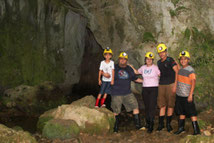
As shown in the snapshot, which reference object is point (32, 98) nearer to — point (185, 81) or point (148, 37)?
point (148, 37)

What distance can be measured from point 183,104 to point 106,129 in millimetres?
2013

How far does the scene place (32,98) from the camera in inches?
384

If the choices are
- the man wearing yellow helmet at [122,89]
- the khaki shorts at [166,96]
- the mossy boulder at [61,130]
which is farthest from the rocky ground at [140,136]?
the khaki shorts at [166,96]

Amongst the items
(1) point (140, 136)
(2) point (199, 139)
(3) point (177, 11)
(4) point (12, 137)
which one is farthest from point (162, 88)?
(3) point (177, 11)

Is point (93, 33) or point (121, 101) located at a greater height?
point (93, 33)

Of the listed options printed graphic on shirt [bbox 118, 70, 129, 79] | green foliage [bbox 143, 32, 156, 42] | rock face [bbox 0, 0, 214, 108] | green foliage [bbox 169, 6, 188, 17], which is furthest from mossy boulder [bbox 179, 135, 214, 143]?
green foliage [bbox 169, 6, 188, 17]

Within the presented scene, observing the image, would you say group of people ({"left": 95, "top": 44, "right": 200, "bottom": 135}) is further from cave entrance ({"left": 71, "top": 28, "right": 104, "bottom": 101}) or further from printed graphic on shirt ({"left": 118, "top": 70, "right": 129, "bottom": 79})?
cave entrance ({"left": 71, "top": 28, "right": 104, "bottom": 101})

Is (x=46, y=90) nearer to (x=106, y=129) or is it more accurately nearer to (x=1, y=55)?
(x=1, y=55)

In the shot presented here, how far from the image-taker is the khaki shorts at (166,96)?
5.14 m

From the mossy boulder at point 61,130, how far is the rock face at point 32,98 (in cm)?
344

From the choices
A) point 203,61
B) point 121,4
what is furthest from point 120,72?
point 121,4

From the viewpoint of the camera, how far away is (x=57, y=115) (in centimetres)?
593

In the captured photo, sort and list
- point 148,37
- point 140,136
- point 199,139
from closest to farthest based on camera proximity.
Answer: point 199,139 < point 140,136 < point 148,37

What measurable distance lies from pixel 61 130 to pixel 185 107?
116 inches
